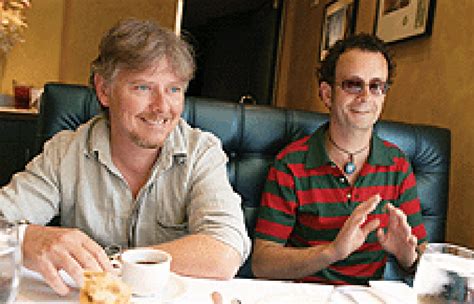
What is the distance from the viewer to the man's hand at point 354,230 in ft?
3.68

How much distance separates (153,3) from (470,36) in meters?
3.11

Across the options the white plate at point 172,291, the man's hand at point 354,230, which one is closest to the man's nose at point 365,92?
the man's hand at point 354,230

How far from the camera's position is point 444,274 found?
24.6 inches

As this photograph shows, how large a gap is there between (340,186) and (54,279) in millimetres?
926

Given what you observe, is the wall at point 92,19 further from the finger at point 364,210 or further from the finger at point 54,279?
the finger at point 54,279

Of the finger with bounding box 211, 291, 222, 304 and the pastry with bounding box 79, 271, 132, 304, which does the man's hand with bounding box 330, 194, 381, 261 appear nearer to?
the finger with bounding box 211, 291, 222, 304

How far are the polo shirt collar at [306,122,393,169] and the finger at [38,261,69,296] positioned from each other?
0.88 meters

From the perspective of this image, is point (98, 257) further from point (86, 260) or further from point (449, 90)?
point (449, 90)

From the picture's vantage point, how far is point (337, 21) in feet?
10.5

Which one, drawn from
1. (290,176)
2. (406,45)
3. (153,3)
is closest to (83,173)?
(290,176)

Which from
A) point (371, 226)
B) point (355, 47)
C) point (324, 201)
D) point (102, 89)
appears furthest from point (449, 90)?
point (102, 89)

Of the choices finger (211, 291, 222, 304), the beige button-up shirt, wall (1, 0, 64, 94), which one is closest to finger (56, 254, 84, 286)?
finger (211, 291, 222, 304)

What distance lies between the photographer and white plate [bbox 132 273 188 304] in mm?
724

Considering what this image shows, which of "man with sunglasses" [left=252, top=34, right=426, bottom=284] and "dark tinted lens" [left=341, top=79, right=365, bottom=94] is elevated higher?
"dark tinted lens" [left=341, top=79, right=365, bottom=94]
